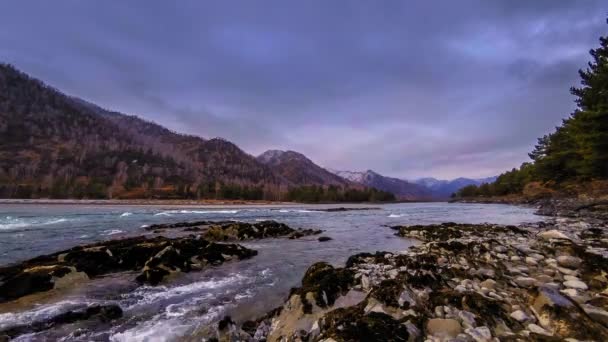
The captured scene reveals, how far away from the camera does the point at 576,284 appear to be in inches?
261

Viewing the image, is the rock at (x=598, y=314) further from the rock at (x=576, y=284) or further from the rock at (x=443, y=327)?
the rock at (x=443, y=327)

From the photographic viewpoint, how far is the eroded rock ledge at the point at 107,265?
9.36 m

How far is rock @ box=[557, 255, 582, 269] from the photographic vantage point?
834cm

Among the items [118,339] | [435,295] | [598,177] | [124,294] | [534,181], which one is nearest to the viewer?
[118,339]

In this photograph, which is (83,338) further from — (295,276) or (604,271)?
(604,271)

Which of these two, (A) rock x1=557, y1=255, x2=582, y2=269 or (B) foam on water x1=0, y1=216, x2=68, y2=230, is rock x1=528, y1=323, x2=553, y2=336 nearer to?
(A) rock x1=557, y1=255, x2=582, y2=269

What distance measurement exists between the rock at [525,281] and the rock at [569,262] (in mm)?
2177

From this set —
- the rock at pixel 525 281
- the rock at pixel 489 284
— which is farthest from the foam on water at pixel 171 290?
the rock at pixel 525 281

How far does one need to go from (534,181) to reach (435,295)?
293 ft

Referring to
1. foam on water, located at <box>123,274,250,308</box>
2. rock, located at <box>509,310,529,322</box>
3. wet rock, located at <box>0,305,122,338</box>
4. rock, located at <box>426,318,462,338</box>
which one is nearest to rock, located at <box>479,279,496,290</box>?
rock, located at <box>509,310,529,322</box>

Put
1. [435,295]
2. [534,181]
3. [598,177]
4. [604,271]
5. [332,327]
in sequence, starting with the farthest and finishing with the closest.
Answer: [534,181], [598,177], [604,271], [435,295], [332,327]

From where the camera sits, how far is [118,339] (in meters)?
5.96

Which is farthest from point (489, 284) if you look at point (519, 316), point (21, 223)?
point (21, 223)

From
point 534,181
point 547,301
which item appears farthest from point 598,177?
point 547,301
